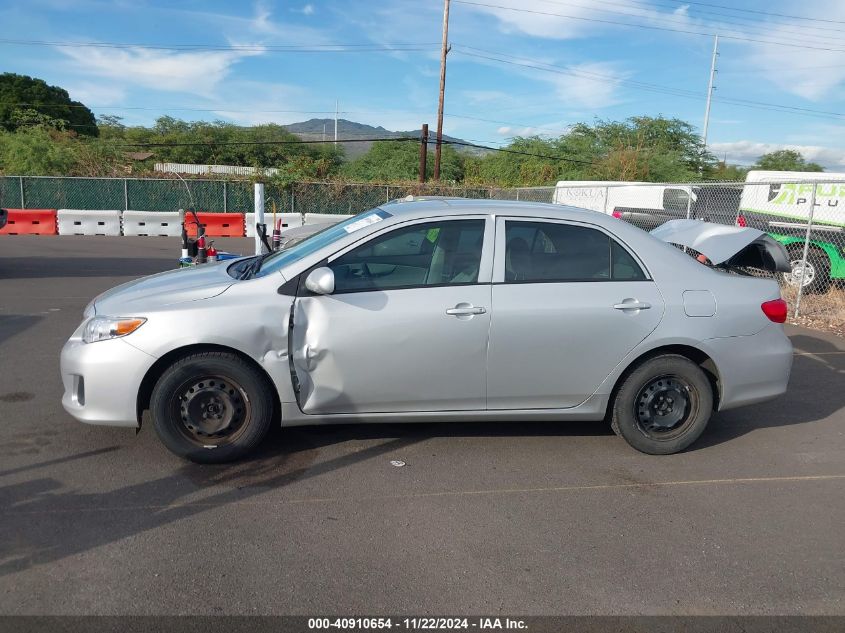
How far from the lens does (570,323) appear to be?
4.44 meters

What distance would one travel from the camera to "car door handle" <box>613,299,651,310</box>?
450 cm

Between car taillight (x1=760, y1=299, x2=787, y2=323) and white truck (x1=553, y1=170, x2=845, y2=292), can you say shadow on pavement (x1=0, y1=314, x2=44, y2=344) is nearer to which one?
car taillight (x1=760, y1=299, x2=787, y2=323)

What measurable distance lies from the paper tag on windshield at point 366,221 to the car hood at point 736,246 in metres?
2.46

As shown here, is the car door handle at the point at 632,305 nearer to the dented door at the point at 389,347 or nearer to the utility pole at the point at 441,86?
the dented door at the point at 389,347

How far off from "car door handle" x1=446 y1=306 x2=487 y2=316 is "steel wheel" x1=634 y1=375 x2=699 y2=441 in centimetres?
129

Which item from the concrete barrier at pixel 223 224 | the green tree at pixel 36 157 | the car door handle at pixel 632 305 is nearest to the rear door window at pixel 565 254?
the car door handle at pixel 632 305

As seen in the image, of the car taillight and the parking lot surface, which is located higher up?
the car taillight

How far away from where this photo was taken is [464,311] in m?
4.32

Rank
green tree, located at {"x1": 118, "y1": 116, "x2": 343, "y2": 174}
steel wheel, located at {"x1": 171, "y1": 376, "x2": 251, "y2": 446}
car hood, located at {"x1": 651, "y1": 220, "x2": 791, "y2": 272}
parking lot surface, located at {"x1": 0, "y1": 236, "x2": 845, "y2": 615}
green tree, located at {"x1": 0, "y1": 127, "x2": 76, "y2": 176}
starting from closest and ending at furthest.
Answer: parking lot surface, located at {"x1": 0, "y1": 236, "x2": 845, "y2": 615} → steel wheel, located at {"x1": 171, "y1": 376, "x2": 251, "y2": 446} → car hood, located at {"x1": 651, "y1": 220, "x2": 791, "y2": 272} → green tree, located at {"x1": 0, "y1": 127, "x2": 76, "y2": 176} → green tree, located at {"x1": 118, "y1": 116, "x2": 343, "y2": 174}

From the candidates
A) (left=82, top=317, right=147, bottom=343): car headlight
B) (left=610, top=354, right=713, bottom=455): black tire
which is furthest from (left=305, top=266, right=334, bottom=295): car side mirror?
(left=610, top=354, right=713, bottom=455): black tire

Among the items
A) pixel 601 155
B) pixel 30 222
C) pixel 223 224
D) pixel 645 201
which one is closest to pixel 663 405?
pixel 645 201

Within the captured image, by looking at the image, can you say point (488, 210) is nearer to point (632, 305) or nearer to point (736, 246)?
point (632, 305)

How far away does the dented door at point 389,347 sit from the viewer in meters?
4.23

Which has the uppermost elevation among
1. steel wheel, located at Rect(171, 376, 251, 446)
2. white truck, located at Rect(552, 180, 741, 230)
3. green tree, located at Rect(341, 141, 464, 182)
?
green tree, located at Rect(341, 141, 464, 182)
